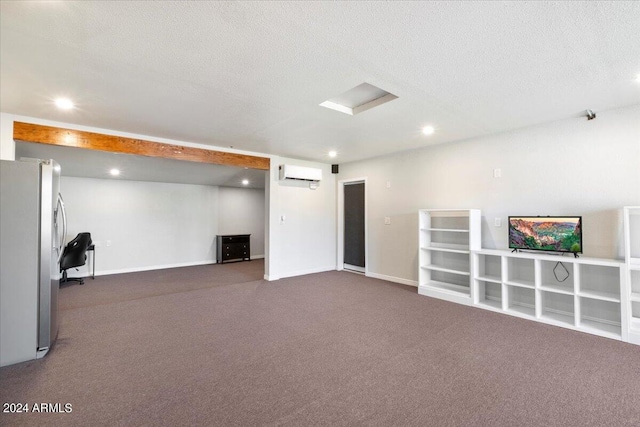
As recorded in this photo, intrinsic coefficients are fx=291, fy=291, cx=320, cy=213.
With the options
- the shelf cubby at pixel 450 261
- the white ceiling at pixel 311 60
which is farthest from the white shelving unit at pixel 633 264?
the shelf cubby at pixel 450 261

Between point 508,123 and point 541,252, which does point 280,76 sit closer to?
point 508,123

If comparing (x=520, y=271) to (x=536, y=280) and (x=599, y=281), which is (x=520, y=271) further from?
(x=599, y=281)

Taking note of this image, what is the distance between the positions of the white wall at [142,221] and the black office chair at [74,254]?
2.42 ft

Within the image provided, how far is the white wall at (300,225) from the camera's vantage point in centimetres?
552

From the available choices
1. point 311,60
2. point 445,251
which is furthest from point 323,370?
point 445,251

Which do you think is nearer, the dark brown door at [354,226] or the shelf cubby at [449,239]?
the shelf cubby at [449,239]

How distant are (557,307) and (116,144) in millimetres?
5975

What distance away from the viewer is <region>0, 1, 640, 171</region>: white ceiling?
1667 mm

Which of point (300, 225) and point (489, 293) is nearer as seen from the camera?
point (489, 293)

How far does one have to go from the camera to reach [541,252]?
3.53 m

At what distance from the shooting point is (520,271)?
3834mm

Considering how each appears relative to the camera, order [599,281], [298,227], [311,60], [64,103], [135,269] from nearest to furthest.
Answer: [311,60]
[64,103]
[599,281]
[298,227]
[135,269]

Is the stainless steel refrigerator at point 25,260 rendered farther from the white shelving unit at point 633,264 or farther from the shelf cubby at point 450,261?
the white shelving unit at point 633,264

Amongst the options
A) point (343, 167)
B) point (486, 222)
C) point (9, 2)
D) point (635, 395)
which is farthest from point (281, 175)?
point (635, 395)
